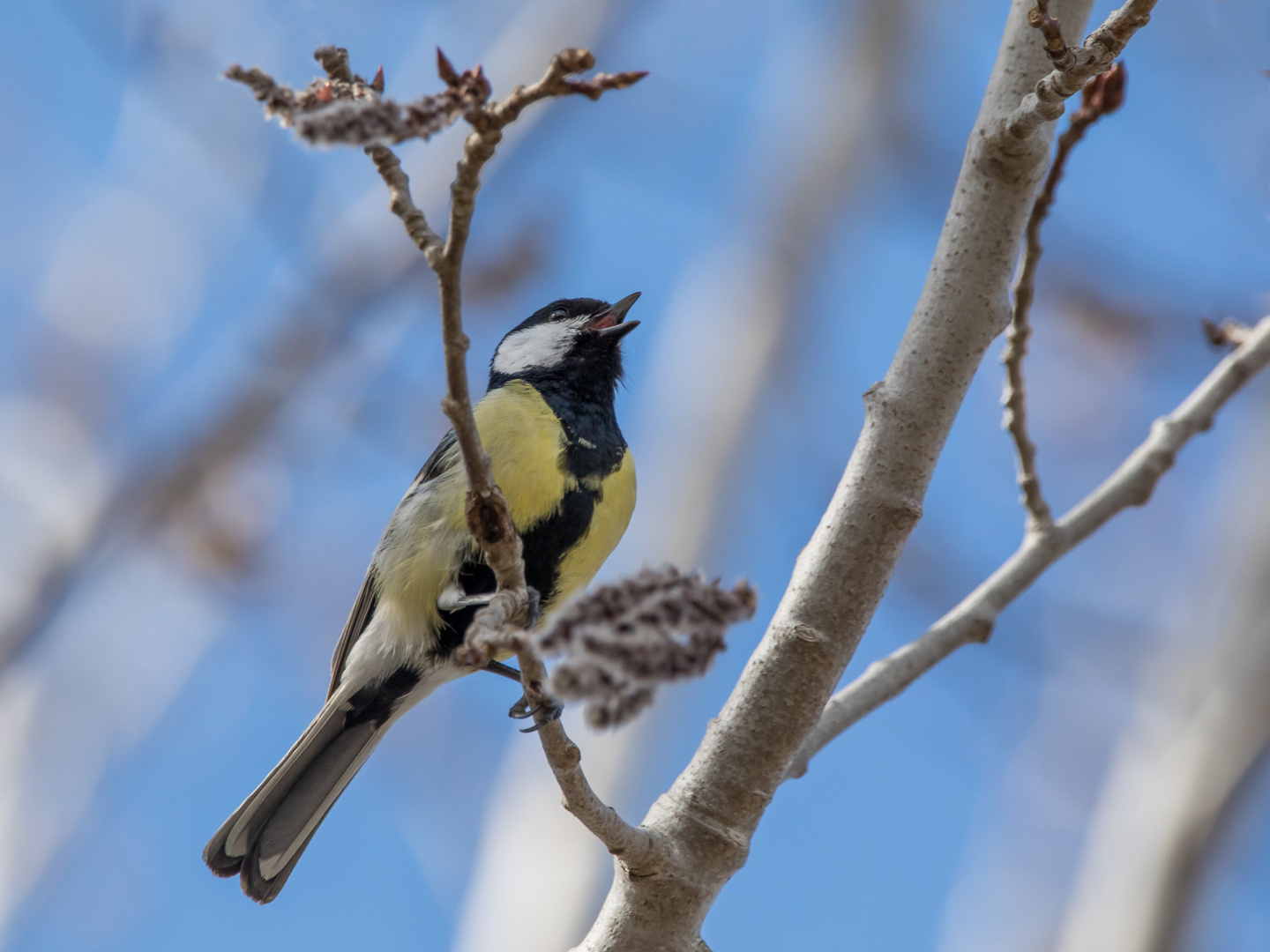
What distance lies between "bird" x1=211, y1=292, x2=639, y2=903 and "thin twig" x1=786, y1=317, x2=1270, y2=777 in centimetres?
85

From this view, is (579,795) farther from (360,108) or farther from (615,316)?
(615,316)

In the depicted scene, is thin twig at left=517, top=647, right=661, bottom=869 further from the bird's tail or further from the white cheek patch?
the white cheek patch

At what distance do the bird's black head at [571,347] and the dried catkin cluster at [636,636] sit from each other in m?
2.35

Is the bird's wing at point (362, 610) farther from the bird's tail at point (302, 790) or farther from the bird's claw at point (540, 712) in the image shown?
the bird's claw at point (540, 712)

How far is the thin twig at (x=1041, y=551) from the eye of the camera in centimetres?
244

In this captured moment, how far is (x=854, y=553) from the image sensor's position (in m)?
2.00

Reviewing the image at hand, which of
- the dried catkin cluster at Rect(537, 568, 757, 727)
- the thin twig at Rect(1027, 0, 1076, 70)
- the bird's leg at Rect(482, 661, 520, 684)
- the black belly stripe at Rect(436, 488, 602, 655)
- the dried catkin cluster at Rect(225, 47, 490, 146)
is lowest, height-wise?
the dried catkin cluster at Rect(537, 568, 757, 727)

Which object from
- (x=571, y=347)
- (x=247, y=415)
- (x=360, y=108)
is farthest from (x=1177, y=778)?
(x=247, y=415)

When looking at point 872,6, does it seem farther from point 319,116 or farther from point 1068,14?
point 319,116

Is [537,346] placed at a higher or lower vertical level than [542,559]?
higher

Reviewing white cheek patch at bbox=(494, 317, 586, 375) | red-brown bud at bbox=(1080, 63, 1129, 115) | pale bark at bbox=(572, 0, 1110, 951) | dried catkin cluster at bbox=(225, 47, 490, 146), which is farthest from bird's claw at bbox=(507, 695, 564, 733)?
red-brown bud at bbox=(1080, 63, 1129, 115)

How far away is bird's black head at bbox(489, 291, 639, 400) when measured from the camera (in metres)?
3.49

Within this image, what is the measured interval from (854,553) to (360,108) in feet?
3.98

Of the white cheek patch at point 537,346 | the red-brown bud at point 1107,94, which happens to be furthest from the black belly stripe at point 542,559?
the red-brown bud at point 1107,94
